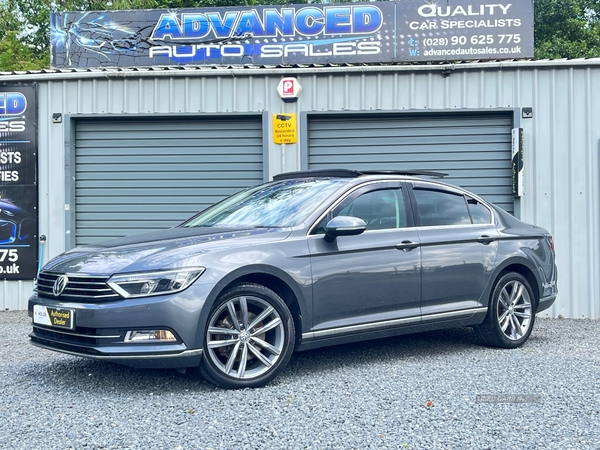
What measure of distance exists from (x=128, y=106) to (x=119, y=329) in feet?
19.9

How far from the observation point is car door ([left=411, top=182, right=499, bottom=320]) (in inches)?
243

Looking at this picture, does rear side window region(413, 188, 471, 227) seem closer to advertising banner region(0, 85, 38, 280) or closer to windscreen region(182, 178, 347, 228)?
windscreen region(182, 178, 347, 228)

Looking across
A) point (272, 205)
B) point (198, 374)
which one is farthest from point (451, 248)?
point (198, 374)

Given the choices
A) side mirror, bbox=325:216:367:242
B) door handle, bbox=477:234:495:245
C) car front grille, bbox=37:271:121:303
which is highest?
side mirror, bbox=325:216:367:242

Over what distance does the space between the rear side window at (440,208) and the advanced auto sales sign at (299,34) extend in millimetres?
3940

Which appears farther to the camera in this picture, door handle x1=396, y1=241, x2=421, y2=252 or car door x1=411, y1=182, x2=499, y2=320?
car door x1=411, y1=182, x2=499, y2=320

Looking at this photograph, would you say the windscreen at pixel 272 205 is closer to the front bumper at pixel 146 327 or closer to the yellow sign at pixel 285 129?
the front bumper at pixel 146 327

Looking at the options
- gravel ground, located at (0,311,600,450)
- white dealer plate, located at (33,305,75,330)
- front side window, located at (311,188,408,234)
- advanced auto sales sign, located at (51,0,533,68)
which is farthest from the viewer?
advanced auto sales sign, located at (51,0,533,68)

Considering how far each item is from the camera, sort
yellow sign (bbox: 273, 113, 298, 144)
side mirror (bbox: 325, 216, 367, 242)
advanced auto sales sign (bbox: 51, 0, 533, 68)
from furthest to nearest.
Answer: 1. advanced auto sales sign (bbox: 51, 0, 533, 68)
2. yellow sign (bbox: 273, 113, 298, 144)
3. side mirror (bbox: 325, 216, 367, 242)

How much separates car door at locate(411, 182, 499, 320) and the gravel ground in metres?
0.53

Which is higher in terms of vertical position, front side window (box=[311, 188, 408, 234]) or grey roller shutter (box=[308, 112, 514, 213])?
grey roller shutter (box=[308, 112, 514, 213])

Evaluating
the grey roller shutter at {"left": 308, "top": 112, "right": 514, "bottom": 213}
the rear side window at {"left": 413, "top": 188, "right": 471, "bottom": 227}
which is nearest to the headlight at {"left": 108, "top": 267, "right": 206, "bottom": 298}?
the rear side window at {"left": 413, "top": 188, "right": 471, "bottom": 227}

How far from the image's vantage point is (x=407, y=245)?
604cm

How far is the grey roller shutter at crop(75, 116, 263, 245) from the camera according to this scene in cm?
1022
